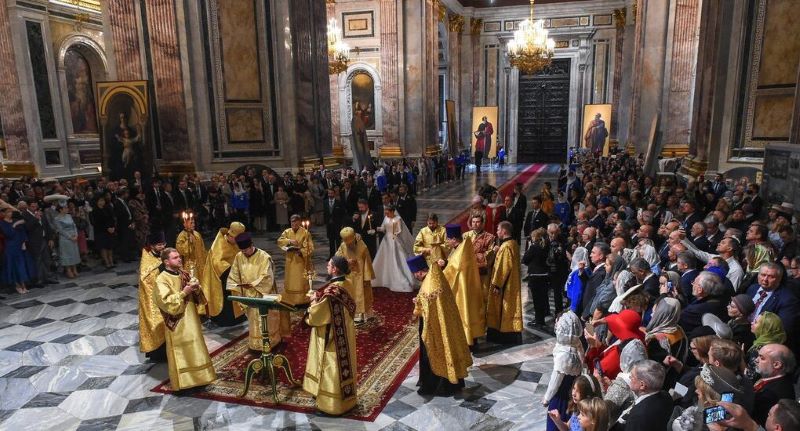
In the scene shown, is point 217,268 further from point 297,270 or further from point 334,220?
point 334,220

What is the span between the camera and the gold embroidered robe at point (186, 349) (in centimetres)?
502

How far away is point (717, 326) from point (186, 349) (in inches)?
178

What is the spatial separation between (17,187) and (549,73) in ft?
89.3

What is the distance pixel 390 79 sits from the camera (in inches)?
874

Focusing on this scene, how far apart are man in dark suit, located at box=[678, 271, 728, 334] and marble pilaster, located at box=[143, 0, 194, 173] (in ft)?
38.5

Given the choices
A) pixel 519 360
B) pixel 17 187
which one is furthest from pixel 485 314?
pixel 17 187

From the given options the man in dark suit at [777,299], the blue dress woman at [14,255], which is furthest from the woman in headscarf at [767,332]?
the blue dress woman at [14,255]

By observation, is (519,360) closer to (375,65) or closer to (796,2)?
(796,2)

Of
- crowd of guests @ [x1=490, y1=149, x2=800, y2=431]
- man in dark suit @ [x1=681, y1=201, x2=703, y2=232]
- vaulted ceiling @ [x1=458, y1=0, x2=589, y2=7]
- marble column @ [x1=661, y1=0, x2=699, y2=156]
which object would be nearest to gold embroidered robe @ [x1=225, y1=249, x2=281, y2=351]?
crowd of guests @ [x1=490, y1=149, x2=800, y2=431]

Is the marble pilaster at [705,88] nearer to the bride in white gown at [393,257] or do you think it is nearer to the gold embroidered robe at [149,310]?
the bride in white gown at [393,257]

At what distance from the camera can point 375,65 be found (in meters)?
22.6

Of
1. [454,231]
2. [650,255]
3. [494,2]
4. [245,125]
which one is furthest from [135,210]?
[494,2]

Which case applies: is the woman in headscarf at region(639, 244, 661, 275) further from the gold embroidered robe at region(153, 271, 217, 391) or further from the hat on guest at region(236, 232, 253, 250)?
the gold embroidered robe at region(153, 271, 217, 391)

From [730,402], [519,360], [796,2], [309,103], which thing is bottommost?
[519,360]
